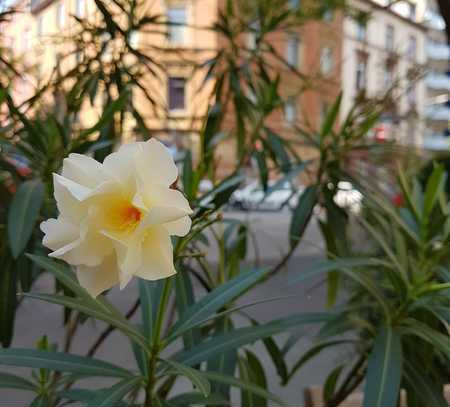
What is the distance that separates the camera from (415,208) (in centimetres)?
103

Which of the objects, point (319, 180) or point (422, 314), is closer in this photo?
point (422, 314)

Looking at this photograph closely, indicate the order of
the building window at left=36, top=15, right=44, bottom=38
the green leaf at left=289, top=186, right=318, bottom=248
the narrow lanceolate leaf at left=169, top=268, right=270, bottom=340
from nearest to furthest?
1. the narrow lanceolate leaf at left=169, top=268, right=270, bottom=340
2. the green leaf at left=289, top=186, right=318, bottom=248
3. the building window at left=36, top=15, right=44, bottom=38

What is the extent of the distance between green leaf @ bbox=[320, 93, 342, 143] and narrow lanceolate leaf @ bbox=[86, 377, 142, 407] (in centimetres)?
83

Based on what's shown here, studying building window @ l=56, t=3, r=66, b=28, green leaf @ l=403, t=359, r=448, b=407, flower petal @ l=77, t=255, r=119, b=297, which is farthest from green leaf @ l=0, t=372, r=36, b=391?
building window @ l=56, t=3, r=66, b=28

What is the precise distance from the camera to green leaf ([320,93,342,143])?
1245mm

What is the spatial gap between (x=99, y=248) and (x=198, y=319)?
0.78 ft

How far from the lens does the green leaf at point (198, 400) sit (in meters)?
0.68

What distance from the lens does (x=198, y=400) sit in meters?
0.70

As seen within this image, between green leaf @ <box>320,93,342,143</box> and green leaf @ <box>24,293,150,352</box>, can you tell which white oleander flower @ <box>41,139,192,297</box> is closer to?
green leaf @ <box>24,293,150,352</box>

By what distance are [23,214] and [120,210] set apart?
422 mm

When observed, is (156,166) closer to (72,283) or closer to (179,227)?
(179,227)

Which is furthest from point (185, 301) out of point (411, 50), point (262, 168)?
point (411, 50)

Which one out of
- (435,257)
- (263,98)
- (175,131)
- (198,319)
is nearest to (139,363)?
(198,319)

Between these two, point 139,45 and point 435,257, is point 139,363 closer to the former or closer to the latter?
point 435,257
